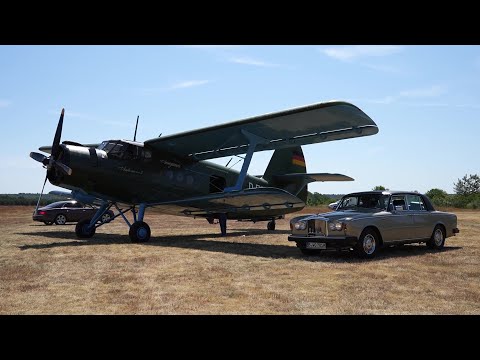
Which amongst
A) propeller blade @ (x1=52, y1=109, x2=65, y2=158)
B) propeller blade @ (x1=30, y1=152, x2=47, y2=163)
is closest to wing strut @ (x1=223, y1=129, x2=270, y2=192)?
propeller blade @ (x1=52, y1=109, x2=65, y2=158)

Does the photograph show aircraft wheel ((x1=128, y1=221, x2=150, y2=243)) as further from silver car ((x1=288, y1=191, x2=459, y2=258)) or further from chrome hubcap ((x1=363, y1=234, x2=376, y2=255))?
chrome hubcap ((x1=363, y1=234, x2=376, y2=255))

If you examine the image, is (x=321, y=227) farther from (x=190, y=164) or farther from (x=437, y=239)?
(x=190, y=164)

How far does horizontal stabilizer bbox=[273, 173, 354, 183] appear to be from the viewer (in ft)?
56.2

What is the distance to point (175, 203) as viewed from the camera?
50.1 ft

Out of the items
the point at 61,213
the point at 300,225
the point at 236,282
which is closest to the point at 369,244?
the point at 300,225

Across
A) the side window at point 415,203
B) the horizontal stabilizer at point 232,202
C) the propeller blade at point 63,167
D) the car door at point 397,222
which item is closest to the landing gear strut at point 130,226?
the horizontal stabilizer at point 232,202

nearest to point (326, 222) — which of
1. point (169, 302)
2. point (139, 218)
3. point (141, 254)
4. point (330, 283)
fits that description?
point (330, 283)

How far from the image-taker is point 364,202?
1105 cm

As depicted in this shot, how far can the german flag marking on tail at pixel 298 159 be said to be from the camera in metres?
20.3

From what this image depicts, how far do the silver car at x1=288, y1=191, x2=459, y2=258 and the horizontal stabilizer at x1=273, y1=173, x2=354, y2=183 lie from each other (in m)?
5.26

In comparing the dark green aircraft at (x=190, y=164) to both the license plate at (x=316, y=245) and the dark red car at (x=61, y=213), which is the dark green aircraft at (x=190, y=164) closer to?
the license plate at (x=316, y=245)

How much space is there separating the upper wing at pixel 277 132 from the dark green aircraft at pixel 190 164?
0.02 meters

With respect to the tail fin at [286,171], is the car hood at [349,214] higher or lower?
lower
